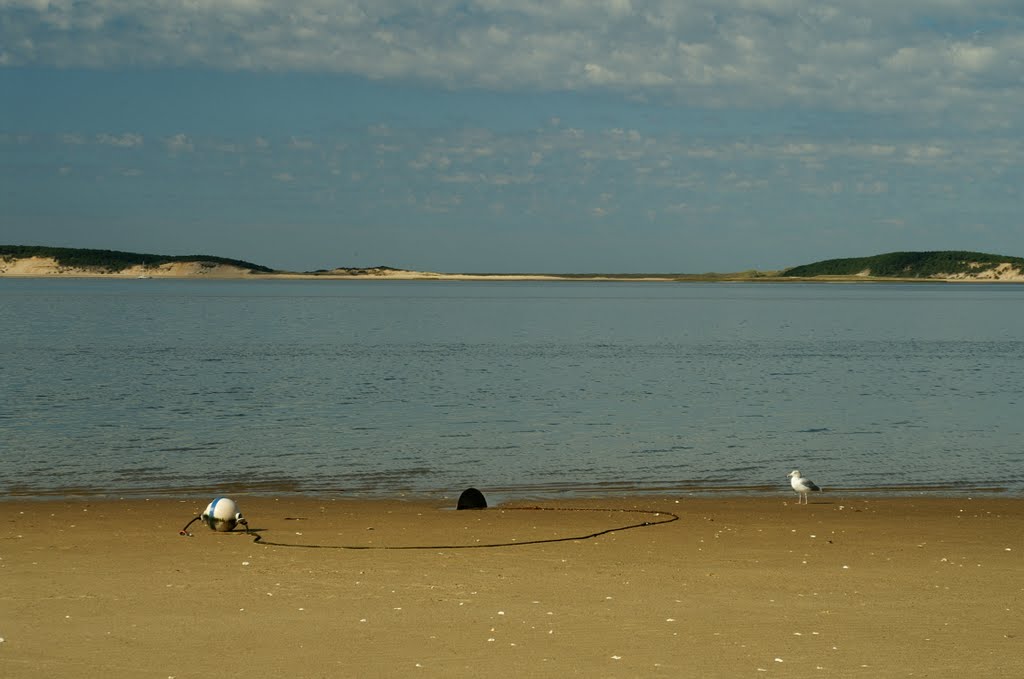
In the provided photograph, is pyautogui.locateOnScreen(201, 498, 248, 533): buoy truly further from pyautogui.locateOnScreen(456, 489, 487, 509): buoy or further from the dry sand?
pyautogui.locateOnScreen(456, 489, 487, 509): buoy

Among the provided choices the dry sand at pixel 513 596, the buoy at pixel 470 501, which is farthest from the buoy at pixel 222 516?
the buoy at pixel 470 501

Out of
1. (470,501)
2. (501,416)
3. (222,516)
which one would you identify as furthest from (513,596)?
(501,416)

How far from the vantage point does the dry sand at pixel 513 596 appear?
943 cm

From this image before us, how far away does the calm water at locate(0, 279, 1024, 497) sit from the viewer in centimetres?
2183

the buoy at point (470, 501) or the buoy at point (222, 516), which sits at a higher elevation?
the buoy at point (222, 516)

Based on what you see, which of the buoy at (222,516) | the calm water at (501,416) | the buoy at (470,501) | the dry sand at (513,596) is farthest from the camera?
the calm water at (501,416)

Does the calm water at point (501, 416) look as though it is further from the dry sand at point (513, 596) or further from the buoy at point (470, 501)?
the dry sand at point (513, 596)

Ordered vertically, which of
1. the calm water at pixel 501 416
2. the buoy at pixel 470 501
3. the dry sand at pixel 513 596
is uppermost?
the dry sand at pixel 513 596

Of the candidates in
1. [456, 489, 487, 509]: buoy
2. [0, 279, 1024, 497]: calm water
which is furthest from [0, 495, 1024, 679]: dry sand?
[0, 279, 1024, 497]: calm water

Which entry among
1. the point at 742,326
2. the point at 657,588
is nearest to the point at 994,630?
the point at 657,588

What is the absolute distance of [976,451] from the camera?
84.6 ft

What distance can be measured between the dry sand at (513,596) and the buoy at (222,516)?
0.92 feet

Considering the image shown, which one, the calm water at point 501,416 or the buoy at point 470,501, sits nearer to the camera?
the buoy at point 470,501

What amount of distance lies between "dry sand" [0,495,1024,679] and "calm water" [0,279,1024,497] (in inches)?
174
